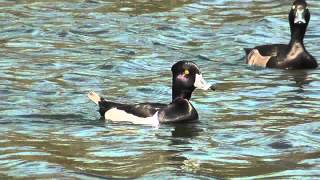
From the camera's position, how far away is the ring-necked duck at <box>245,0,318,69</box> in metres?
20.5

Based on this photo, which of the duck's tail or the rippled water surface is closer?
the rippled water surface

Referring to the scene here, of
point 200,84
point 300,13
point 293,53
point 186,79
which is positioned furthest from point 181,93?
point 300,13

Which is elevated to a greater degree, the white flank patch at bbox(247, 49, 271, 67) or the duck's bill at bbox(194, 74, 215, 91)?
the duck's bill at bbox(194, 74, 215, 91)

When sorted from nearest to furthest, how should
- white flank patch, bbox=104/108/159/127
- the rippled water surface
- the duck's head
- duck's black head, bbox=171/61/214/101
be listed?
the rippled water surface
white flank patch, bbox=104/108/159/127
duck's black head, bbox=171/61/214/101
the duck's head

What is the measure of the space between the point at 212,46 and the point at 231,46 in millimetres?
422

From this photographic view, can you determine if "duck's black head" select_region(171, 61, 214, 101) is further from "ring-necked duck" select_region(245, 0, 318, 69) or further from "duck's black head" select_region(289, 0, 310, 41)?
"duck's black head" select_region(289, 0, 310, 41)

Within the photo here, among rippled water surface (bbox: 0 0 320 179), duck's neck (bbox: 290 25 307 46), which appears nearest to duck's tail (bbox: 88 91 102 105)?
rippled water surface (bbox: 0 0 320 179)

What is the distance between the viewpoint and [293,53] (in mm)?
20609

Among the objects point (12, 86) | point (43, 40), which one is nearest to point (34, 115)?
point (12, 86)

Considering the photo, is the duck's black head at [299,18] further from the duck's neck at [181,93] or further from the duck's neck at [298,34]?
the duck's neck at [181,93]

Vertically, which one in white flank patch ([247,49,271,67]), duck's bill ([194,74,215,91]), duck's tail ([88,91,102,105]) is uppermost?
duck's bill ([194,74,215,91])

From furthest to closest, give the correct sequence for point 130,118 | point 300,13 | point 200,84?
point 300,13, point 200,84, point 130,118

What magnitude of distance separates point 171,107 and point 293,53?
18.0 feet

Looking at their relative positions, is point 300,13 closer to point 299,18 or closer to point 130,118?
point 299,18
